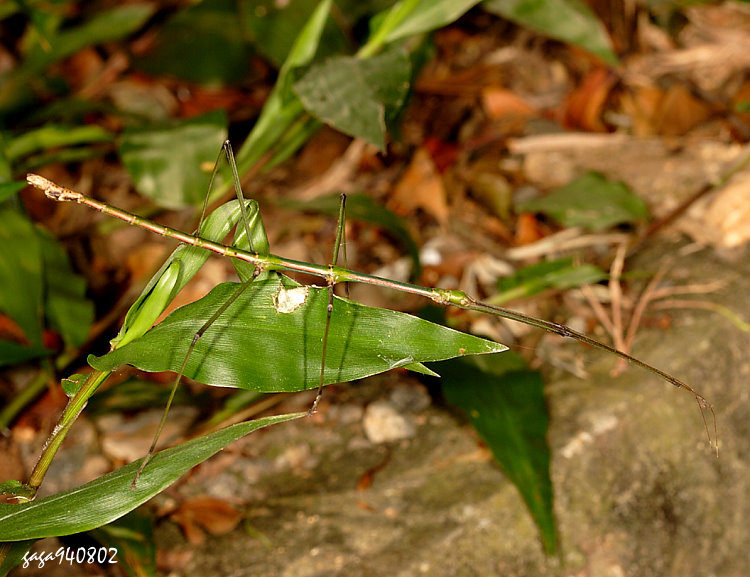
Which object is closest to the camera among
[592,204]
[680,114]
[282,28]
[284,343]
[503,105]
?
[284,343]

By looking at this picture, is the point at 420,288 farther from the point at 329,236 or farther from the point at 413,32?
the point at 329,236

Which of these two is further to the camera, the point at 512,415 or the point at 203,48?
the point at 203,48

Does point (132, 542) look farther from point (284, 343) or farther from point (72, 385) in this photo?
point (284, 343)

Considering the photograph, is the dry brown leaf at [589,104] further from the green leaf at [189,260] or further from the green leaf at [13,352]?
the green leaf at [13,352]

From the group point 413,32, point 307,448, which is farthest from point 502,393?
point 413,32

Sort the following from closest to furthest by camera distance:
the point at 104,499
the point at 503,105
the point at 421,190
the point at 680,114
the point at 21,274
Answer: the point at 104,499 → the point at 21,274 → the point at 421,190 → the point at 680,114 → the point at 503,105

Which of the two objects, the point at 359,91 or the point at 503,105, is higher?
the point at 359,91

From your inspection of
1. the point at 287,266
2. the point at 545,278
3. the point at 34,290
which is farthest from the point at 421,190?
the point at 34,290
